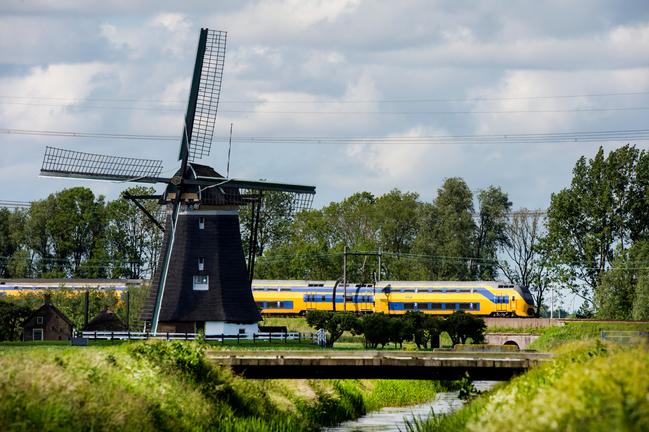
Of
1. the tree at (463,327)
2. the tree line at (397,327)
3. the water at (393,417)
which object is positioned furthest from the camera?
the tree at (463,327)

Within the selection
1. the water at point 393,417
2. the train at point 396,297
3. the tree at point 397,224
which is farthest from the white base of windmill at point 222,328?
the tree at point 397,224

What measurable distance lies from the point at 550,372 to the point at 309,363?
10614 mm

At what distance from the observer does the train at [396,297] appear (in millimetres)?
101625

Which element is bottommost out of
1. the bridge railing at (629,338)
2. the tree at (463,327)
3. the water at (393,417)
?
the water at (393,417)

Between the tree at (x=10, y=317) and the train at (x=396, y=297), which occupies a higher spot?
the train at (x=396, y=297)

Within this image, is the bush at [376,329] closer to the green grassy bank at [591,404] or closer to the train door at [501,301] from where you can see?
the train door at [501,301]

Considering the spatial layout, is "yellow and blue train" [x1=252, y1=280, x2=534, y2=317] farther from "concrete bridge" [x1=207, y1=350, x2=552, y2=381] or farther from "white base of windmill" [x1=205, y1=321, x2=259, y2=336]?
"concrete bridge" [x1=207, y1=350, x2=552, y2=381]

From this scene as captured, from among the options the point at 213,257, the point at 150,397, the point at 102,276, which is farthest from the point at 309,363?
the point at 102,276

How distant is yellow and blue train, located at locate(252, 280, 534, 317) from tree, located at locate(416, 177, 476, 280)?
65.0 ft

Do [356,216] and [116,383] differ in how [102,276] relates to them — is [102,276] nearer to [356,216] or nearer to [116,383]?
[356,216]

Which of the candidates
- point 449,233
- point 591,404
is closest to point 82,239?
point 449,233

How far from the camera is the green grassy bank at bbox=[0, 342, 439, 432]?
26.0m

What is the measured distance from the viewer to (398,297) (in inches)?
4087

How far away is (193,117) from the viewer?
2680 inches
